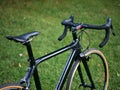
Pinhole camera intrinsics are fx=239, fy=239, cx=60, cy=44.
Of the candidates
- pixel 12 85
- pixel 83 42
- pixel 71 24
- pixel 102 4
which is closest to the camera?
pixel 12 85

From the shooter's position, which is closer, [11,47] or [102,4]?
[11,47]

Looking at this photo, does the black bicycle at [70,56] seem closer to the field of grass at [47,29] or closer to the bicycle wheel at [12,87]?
the bicycle wheel at [12,87]

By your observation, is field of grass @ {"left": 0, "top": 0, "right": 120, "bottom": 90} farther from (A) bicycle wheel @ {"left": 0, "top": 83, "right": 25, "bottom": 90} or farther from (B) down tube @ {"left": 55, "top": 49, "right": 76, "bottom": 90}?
(A) bicycle wheel @ {"left": 0, "top": 83, "right": 25, "bottom": 90}

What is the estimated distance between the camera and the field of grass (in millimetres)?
4578

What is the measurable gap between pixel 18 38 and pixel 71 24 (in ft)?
2.59

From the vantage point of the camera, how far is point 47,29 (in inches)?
249

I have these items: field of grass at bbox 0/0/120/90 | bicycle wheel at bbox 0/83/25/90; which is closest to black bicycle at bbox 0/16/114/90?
bicycle wheel at bbox 0/83/25/90

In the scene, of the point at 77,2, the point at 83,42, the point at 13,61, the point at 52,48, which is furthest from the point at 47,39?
the point at 77,2

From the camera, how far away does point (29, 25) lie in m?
6.50

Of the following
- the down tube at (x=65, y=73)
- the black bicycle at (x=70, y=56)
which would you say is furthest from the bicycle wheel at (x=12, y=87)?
the down tube at (x=65, y=73)

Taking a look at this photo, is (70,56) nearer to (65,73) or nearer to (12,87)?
(65,73)

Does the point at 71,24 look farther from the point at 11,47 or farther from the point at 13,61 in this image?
the point at 11,47

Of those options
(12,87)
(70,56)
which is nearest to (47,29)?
(70,56)

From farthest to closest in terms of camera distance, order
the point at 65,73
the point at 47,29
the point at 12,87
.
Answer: the point at 47,29 → the point at 65,73 → the point at 12,87
